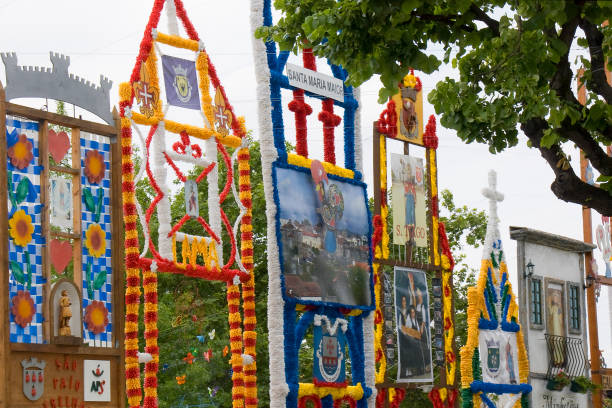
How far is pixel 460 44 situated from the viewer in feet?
31.6

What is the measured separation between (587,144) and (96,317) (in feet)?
17.6

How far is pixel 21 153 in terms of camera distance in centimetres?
1181

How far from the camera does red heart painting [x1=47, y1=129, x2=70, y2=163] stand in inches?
479

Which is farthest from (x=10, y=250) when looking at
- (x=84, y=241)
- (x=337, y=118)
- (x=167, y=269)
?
(x=337, y=118)

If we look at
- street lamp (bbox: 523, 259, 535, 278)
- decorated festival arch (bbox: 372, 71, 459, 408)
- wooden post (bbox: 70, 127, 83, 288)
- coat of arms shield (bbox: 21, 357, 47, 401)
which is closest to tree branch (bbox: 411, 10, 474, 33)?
wooden post (bbox: 70, 127, 83, 288)

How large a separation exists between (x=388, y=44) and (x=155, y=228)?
59.4 feet

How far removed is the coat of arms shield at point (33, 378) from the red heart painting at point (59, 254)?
40.1 inches

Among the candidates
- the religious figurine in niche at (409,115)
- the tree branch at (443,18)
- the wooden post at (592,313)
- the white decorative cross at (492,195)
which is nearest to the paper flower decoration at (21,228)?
the tree branch at (443,18)

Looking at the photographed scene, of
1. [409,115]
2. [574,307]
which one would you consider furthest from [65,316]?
[574,307]

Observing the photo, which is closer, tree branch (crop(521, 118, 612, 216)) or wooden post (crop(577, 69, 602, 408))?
tree branch (crop(521, 118, 612, 216))

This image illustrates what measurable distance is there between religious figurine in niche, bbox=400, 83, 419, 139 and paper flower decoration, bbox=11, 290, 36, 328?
9449 millimetres

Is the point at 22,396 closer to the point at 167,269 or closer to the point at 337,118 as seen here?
the point at 167,269

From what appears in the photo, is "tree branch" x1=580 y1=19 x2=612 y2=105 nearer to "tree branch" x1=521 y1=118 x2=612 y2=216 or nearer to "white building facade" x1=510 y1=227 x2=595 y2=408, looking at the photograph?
"tree branch" x1=521 y1=118 x2=612 y2=216

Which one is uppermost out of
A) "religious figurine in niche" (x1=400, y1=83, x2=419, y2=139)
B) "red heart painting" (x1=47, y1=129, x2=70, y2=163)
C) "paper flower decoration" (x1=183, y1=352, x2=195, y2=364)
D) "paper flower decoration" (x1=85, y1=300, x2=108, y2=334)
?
"religious figurine in niche" (x1=400, y1=83, x2=419, y2=139)
